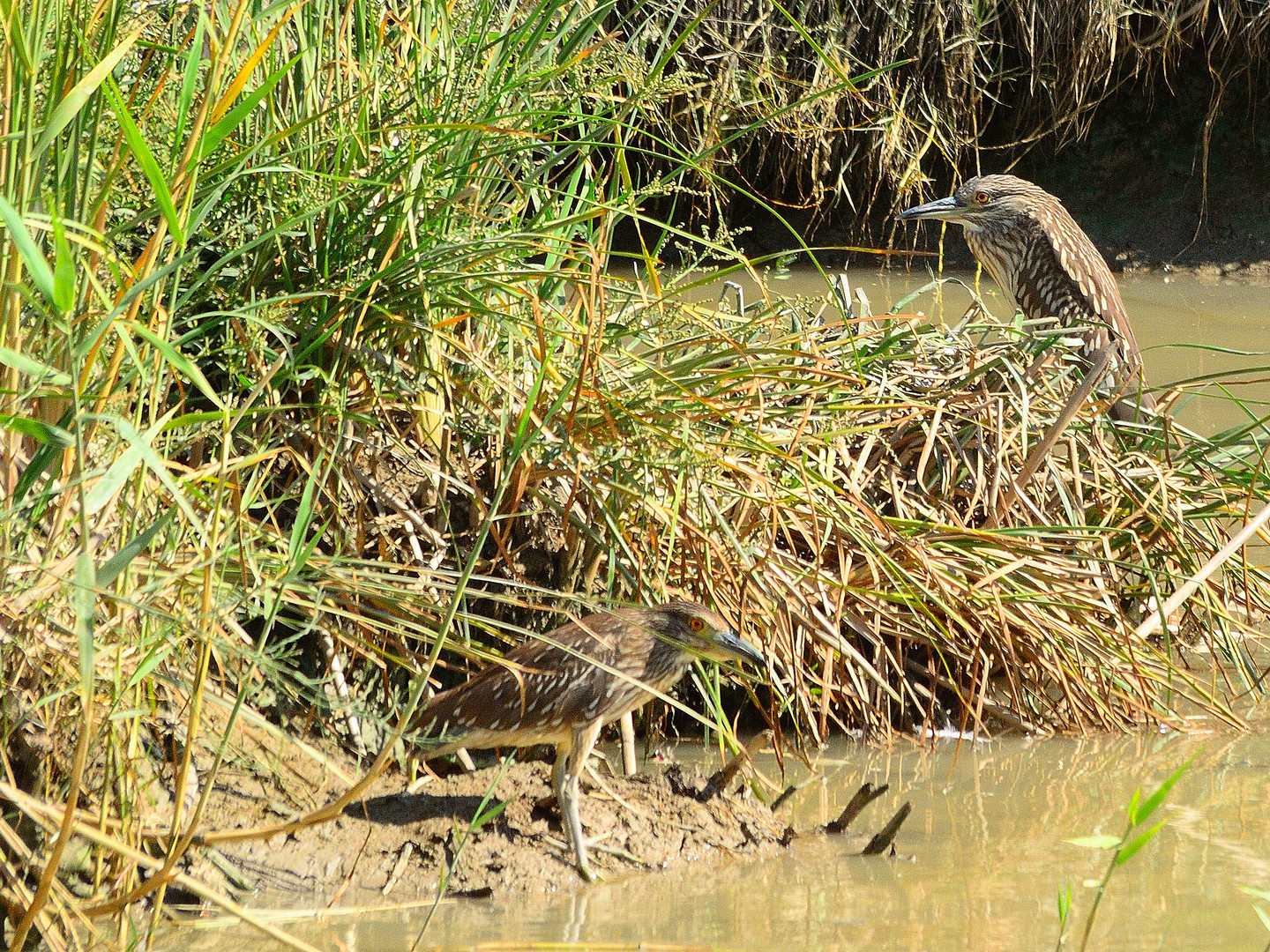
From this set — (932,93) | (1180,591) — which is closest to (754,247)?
(932,93)

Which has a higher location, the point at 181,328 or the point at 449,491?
the point at 181,328

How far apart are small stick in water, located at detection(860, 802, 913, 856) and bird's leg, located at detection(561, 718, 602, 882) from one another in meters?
0.58

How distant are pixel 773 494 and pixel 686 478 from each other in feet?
0.87

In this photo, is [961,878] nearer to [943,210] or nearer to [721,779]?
[721,779]

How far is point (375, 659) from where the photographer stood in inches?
117

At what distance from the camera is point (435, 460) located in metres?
3.40

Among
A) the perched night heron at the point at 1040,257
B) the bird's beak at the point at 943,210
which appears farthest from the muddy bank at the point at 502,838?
the bird's beak at the point at 943,210

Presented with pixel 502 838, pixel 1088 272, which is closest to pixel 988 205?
pixel 1088 272

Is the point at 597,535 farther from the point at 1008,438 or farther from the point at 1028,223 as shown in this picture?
the point at 1028,223

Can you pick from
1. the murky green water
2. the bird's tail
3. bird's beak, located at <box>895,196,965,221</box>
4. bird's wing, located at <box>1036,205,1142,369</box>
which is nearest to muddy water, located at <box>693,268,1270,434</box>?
bird's beak, located at <box>895,196,965,221</box>

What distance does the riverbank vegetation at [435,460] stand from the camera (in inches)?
90.9

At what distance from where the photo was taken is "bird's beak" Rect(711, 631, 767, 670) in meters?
3.00

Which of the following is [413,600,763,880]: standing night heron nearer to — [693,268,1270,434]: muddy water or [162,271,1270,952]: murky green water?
[162,271,1270,952]: murky green water

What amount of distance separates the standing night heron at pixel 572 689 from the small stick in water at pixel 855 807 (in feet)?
1.17
